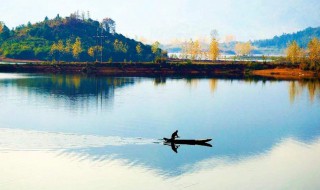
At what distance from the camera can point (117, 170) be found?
3978 centimetres

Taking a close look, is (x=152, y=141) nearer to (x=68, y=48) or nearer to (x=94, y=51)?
(x=68, y=48)

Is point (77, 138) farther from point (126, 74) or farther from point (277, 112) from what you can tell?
point (126, 74)

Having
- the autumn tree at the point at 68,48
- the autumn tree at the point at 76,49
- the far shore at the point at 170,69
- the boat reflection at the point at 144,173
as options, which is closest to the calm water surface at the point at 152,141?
the boat reflection at the point at 144,173

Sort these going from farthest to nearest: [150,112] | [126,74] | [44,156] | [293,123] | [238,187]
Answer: [126,74]
[150,112]
[293,123]
[44,156]
[238,187]

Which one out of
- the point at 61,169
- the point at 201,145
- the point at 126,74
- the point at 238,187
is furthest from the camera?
the point at 126,74

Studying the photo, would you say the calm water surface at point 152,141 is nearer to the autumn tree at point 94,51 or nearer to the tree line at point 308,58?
the tree line at point 308,58

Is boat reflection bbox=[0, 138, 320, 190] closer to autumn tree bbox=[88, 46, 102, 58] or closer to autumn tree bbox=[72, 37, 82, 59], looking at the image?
autumn tree bbox=[72, 37, 82, 59]

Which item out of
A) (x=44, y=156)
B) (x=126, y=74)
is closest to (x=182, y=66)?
(x=126, y=74)

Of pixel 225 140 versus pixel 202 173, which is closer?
pixel 202 173

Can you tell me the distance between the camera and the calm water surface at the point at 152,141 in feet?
125

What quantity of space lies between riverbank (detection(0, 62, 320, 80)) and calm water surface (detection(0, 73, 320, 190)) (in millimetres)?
63513

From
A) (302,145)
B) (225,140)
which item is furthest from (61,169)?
(302,145)

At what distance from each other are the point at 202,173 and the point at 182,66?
124 meters

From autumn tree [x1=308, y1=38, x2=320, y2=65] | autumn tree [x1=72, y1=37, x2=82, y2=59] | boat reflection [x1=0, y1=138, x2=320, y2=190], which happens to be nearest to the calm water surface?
boat reflection [x1=0, y1=138, x2=320, y2=190]
